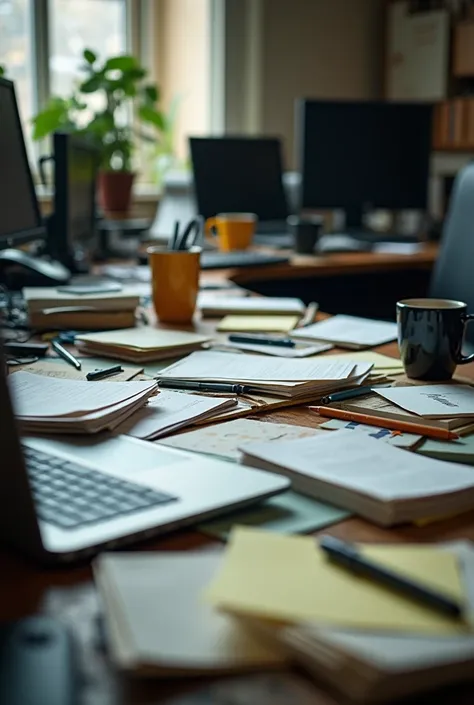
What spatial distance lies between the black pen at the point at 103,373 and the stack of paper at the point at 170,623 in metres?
0.58

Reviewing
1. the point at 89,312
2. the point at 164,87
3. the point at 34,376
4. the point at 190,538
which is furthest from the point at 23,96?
the point at 190,538

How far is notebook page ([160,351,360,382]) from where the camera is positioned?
45.9 inches

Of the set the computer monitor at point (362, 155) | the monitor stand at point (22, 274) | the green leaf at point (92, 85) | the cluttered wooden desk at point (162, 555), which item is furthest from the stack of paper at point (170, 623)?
the green leaf at point (92, 85)

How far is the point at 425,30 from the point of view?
4.39m

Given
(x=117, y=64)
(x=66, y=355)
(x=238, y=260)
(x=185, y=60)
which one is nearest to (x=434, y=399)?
(x=66, y=355)

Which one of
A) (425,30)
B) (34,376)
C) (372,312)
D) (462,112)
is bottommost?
(372,312)

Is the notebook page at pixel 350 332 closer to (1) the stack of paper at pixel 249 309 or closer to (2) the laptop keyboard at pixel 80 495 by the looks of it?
(1) the stack of paper at pixel 249 309

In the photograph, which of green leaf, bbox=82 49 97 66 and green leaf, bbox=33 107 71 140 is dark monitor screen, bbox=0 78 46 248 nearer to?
green leaf, bbox=33 107 71 140

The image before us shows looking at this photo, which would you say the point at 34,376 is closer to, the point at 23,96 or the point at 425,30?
the point at 23,96

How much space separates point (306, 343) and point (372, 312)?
1.48m

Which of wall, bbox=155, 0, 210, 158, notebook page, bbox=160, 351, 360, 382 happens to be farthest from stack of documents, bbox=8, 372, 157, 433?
wall, bbox=155, 0, 210, 158

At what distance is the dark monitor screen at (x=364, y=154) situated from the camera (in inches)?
124

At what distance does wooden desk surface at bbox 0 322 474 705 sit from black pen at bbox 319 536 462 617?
0.05 meters

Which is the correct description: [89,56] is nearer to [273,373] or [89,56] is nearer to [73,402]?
[273,373]
